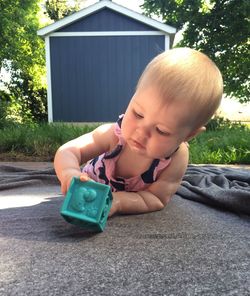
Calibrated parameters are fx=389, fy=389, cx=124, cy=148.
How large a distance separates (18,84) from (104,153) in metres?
7.60

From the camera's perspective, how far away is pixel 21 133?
3.54m

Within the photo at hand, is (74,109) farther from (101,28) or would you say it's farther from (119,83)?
(101,28)

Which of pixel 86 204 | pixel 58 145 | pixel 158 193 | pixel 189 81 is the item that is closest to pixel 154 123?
pixel 189 81

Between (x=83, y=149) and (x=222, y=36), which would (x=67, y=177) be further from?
(x=222, y=36)

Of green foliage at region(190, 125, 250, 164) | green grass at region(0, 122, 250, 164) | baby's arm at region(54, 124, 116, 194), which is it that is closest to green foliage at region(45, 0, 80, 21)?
green grass at region(0, 122, 250, 164)

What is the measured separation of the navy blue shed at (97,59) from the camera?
24.0 feet

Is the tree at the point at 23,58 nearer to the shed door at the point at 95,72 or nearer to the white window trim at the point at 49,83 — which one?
the white window trim at the point at 49,83

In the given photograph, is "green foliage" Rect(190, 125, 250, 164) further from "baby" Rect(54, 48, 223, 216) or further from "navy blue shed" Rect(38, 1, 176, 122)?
"navy blue shed" Rect(38, 1, 176, 122)

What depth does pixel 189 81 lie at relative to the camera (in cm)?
102

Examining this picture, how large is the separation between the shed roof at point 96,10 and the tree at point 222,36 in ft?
6.28

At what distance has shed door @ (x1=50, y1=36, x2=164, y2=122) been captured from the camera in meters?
7.36

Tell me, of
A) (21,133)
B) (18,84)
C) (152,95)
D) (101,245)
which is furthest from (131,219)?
(18,84)

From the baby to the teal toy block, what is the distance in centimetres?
3

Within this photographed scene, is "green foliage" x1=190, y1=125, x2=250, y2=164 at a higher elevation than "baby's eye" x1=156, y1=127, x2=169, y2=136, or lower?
lower
